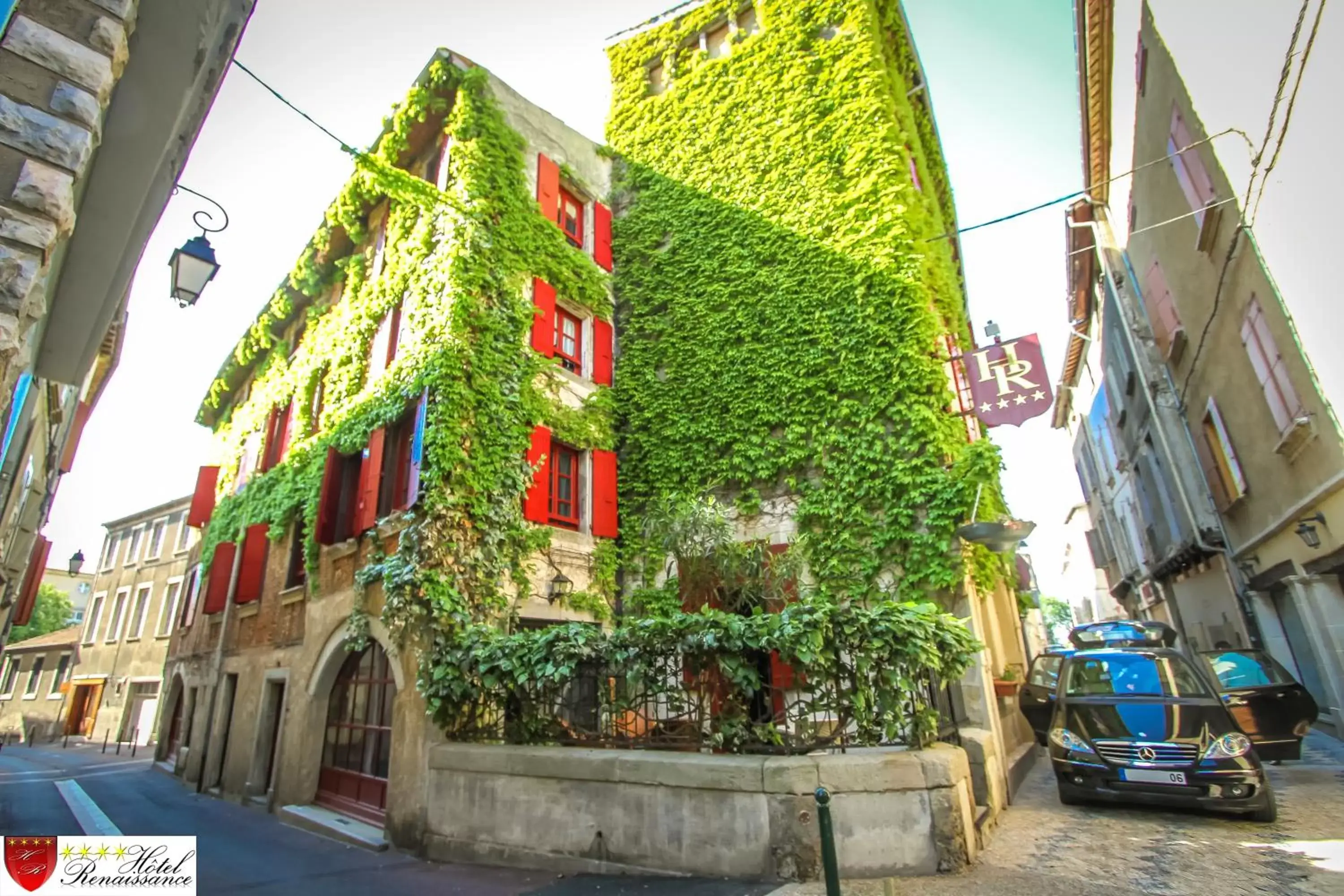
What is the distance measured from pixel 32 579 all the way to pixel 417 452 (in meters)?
12.8

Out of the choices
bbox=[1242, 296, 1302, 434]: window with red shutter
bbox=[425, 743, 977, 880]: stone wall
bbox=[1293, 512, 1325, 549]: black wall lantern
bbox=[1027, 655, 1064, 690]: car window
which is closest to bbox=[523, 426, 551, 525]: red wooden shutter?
bbox=[425, 743, 977, 880]: stone wall

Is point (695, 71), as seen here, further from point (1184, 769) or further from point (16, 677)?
point (16, 677)

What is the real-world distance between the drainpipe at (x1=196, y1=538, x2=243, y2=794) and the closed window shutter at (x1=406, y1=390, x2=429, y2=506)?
6.60 meters

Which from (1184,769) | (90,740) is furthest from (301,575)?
(90,740)

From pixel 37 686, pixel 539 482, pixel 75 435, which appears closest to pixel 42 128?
pixel 539 482

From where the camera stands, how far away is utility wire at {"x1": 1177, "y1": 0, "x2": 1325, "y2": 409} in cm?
651

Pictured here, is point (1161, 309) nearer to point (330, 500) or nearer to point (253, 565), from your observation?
point (330, 500)

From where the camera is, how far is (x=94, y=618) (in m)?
26.0

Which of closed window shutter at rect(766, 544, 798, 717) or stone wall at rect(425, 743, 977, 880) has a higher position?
closed window shutter at rect(766, 544, 798, 717)

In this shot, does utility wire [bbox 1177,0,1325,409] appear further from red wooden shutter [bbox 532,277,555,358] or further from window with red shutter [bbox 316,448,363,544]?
window with red shutter [bbox 316,448,363,544]

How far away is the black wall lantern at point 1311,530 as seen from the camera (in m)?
8.36

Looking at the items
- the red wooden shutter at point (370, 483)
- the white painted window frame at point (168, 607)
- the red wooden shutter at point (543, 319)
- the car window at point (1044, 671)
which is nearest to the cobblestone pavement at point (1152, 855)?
the car window at point (1044, 671)

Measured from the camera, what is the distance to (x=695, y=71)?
13289mm

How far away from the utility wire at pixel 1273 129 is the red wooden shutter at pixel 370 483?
1202 centimetres
